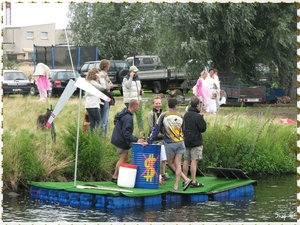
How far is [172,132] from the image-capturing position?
46.8 ft

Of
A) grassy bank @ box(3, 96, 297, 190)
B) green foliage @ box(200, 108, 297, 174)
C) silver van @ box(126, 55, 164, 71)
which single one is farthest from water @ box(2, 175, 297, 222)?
silver van @ box(126, 55, 164, 71)

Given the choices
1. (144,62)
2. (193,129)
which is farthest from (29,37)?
(193,129)

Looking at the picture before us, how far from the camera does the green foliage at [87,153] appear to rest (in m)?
15.6

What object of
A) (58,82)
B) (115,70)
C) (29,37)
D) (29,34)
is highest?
(29,34)

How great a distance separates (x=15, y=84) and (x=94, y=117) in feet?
65.3

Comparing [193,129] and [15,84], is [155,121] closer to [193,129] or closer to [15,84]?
[193,129]

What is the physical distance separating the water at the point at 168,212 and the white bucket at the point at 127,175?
94cm

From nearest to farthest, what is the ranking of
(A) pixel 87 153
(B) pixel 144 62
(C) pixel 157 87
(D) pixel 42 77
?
(A) pixel 87 153 < (D) pixel 42 77 < (C) pixel 157 87 < (B) pixel 144 62

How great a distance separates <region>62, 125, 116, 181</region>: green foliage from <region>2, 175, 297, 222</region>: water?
1377mm

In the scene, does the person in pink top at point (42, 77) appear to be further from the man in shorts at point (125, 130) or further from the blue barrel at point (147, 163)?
the blue barrel at point (147, 163)

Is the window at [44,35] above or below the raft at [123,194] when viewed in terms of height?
above

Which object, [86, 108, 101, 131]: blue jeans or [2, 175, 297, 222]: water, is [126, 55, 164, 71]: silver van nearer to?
[86, 108, 101, 131]: blue jeans

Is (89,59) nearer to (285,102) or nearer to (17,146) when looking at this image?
(285,102)

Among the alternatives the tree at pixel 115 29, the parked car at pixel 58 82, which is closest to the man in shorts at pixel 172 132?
the parked car at pixel 58 82
